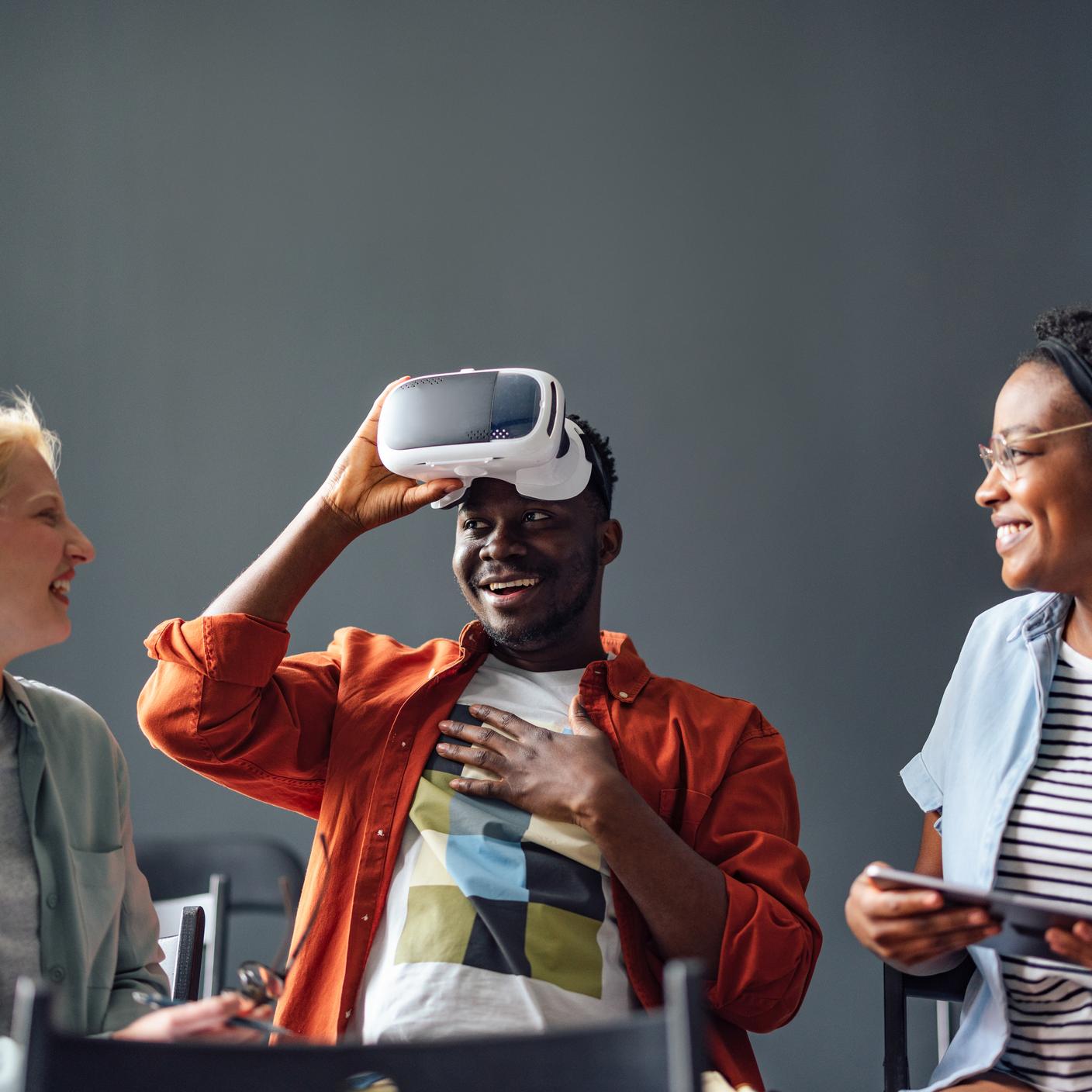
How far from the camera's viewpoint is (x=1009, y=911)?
126 cm

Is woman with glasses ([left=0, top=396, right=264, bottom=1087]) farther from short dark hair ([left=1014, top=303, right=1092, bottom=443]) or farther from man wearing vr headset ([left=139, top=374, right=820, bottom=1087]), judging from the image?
short dark hair ([left=1014, top=303, right=1092, bottom=443])

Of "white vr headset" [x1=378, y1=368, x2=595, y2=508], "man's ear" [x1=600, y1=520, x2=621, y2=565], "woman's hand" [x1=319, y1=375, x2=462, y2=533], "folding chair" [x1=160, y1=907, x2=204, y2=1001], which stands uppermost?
"white vr headset" [x1=378, y1=368, x2=595, y2=508]

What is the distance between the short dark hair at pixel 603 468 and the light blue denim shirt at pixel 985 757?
2.12 feet

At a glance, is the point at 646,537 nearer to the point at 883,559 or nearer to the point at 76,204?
the point at 883,559

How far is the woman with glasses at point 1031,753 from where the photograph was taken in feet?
5.05

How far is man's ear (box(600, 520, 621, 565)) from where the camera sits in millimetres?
2072

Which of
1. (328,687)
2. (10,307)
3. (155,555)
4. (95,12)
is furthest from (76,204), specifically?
(328,687)

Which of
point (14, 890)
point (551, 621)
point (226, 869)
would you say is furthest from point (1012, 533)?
point (226, 869)

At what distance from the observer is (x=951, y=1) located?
2.49 meters

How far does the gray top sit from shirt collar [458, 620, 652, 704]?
721mm

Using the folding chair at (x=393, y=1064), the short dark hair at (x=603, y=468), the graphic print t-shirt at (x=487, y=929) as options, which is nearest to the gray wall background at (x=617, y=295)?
the short dark hair at (x=603, y=468)

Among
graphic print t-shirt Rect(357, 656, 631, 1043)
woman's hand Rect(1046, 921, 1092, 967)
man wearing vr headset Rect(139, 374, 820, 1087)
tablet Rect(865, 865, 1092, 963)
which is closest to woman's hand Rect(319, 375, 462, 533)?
man wearing vr headset Rect(139, 374, 820, 1087)

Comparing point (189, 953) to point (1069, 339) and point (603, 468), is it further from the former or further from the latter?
point (1069, 339)

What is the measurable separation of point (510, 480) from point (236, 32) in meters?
1.53
